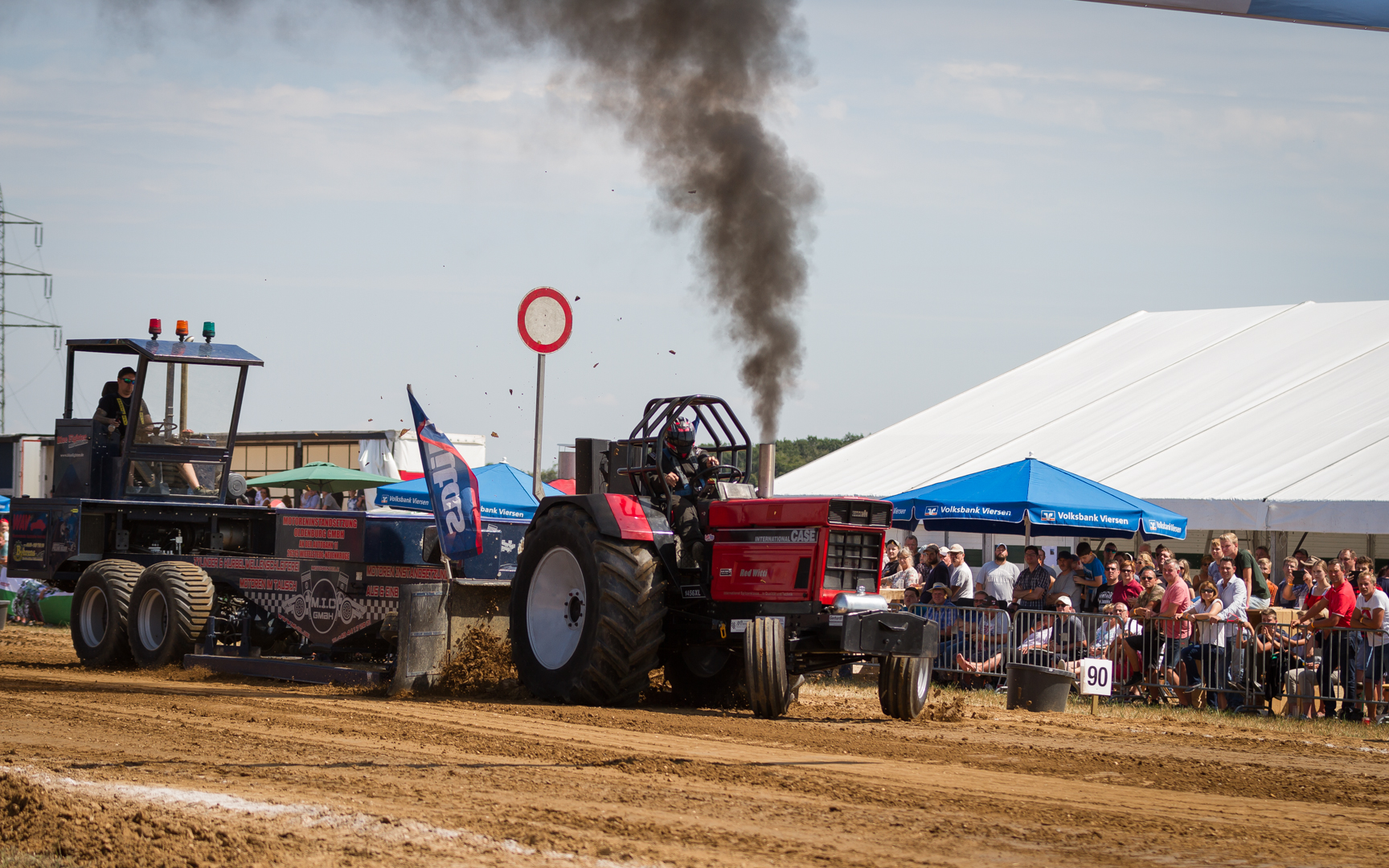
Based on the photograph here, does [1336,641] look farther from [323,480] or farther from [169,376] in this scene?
[323,480]

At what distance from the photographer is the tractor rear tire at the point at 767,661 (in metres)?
9.60

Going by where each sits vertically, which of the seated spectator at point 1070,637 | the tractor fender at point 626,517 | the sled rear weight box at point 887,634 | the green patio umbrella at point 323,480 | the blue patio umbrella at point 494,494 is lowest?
the seated spectator at point 1070,637

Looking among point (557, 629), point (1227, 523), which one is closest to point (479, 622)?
point (557, 629)

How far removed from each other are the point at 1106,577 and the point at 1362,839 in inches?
376

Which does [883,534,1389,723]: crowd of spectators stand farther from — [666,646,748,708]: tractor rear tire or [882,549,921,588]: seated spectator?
[666,646,748,708]: tractor rear tire

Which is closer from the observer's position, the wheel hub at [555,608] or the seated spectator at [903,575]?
the wheel hub at [555,608]

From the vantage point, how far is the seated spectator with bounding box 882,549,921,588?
16250 millimetres

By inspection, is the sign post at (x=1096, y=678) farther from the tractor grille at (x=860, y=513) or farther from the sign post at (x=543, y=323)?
the sign post at (x=543, y=323)

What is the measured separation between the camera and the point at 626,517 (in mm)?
10172

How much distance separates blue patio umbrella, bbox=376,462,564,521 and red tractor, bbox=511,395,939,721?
554cm

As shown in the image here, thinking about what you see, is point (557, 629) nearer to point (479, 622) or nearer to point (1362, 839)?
point (479, 622)

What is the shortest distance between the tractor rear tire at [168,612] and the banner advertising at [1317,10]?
29.8 ft

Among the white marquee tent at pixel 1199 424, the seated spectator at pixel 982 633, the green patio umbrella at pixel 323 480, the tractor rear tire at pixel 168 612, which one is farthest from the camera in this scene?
the green patio umbrella at pixel 323 480

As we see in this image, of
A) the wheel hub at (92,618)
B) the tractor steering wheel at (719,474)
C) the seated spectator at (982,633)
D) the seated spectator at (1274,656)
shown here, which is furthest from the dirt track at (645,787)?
the seated spectator at (982,633)
